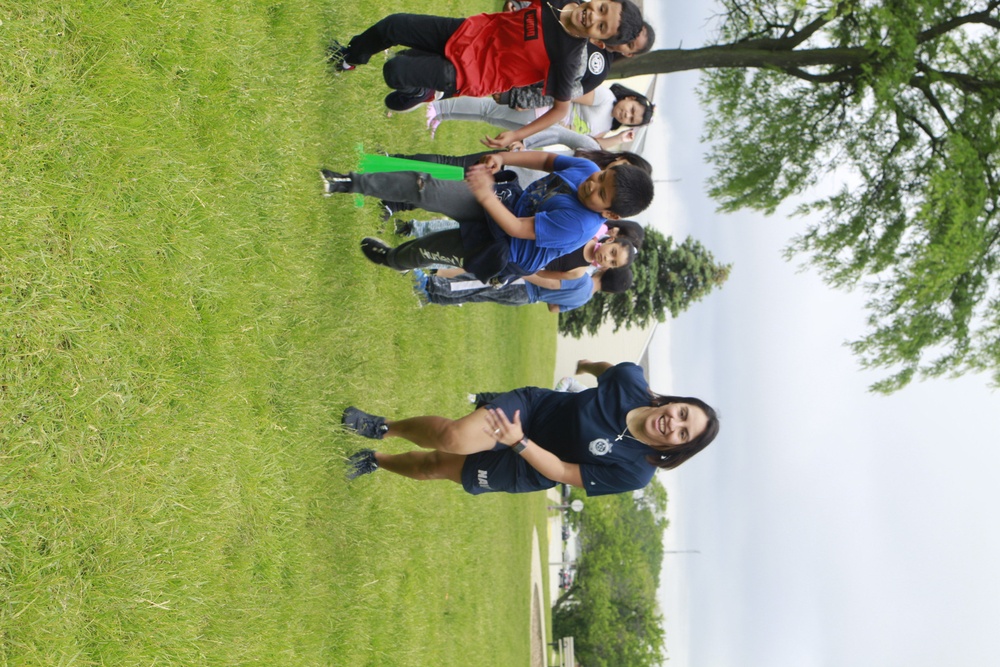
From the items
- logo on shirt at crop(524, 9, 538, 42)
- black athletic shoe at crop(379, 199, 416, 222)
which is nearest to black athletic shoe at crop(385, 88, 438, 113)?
black athletic shoe at crop(379, 199, 416, 222)

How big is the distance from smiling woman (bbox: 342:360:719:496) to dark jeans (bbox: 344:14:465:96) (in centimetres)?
243

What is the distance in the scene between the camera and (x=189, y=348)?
3.80 m

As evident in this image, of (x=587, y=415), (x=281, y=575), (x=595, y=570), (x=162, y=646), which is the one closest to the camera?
(x=162, y=646)

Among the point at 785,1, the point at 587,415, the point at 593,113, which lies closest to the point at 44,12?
the point at 587,415

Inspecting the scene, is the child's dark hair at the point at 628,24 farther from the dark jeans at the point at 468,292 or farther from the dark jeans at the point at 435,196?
the dark jeans at the point at 468,292

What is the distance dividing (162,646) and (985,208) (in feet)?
42.0

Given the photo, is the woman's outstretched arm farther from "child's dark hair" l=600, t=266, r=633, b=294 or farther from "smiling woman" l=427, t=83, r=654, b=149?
"smiling woman" l=427, t=83, r=654, b=149

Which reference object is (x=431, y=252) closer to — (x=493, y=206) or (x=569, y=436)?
(x=493, y=206)

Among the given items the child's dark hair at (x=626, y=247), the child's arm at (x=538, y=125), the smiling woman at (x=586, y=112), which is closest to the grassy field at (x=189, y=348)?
the child's arm at (x=538, y=125)

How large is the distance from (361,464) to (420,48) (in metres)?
3.26

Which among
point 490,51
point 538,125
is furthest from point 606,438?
point 490,51

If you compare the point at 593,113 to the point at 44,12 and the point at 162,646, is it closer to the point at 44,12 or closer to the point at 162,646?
the point at 44,12

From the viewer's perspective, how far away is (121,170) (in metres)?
3.43

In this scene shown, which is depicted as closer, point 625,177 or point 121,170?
point 121,170
